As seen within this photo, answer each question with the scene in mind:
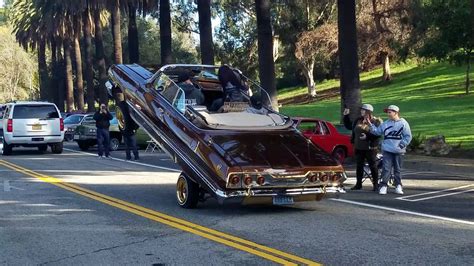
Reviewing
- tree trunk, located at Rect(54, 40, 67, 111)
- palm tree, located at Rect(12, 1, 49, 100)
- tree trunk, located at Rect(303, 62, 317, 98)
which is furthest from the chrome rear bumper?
tree trunk, located at Rect(54, 40, 67, 111)

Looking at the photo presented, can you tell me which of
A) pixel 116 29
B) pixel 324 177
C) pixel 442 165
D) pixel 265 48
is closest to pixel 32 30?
pixel 116 29

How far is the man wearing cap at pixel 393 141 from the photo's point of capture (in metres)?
12.0

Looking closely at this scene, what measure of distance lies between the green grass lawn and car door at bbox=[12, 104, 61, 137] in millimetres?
13747

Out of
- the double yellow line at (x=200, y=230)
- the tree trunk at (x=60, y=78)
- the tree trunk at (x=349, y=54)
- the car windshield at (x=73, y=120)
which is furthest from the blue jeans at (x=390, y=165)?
the tree trunk at (x=60, y=78)

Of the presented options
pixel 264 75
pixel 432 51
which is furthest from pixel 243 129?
pixel 432 51

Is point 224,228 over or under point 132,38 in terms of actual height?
under

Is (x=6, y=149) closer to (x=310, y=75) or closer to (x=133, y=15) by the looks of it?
(x=133, y=15)

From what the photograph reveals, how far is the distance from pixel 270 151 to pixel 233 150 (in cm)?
64

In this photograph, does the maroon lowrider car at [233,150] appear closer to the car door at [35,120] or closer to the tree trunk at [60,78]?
the car door at [35,120]

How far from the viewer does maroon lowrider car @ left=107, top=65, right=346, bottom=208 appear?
9.38m

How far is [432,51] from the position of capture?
100.0ft

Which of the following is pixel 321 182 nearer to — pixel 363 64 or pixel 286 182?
pixel 286 182

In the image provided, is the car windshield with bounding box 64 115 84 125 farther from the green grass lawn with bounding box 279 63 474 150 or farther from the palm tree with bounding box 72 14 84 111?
the palm tree with bounding box 72 14 84 111

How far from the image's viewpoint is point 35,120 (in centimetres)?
2314
